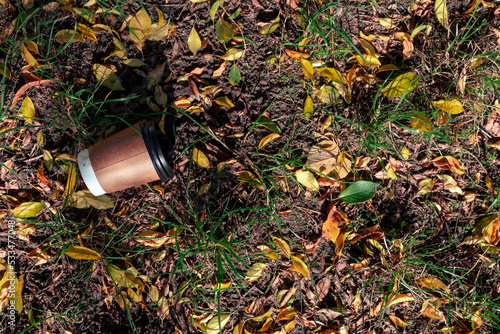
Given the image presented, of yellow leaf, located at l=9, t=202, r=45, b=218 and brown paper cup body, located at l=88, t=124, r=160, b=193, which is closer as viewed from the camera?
brown paper cup body, located at l=88, t=124, r=160, b=193

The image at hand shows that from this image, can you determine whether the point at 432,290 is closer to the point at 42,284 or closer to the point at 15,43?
the point at 42,284

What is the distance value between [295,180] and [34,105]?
1589 mm

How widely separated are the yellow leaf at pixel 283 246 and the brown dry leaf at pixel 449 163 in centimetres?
98

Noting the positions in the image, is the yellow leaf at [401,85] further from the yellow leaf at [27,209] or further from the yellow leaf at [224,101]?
the yellow leaf at [27,209]

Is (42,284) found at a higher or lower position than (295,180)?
lower

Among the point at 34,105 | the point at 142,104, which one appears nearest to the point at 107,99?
the point at 142,104

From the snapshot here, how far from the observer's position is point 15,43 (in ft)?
5.95

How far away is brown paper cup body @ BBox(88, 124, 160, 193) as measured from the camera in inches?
63.7

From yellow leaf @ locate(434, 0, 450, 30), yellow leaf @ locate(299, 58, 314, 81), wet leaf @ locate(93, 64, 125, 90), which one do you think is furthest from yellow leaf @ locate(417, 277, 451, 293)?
wet leaf @ locate(93, 64, 125, 90)

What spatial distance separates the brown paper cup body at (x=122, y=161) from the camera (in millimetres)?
1617

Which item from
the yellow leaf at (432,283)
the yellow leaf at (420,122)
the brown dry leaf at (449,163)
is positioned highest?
the yellow leaf at (420,122)

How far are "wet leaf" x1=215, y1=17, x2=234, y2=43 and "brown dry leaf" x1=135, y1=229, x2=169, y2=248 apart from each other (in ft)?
3.77

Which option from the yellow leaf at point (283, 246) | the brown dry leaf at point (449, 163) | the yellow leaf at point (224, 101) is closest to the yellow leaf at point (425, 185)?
the brown dry leaf at point (449, 163)

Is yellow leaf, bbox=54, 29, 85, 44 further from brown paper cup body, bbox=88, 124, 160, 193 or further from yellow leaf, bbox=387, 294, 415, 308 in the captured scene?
yellow leaf, bbox=387, 294, 415, 308
